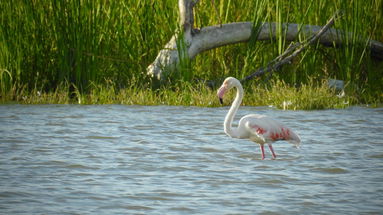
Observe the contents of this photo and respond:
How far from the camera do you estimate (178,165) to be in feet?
21.7

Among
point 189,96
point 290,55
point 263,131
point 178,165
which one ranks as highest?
point 290,55

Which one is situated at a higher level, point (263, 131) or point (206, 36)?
point (206, 36)

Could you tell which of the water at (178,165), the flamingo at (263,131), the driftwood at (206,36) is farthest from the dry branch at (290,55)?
the flamingo at (263,131)

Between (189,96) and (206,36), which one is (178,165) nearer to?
(189,96)

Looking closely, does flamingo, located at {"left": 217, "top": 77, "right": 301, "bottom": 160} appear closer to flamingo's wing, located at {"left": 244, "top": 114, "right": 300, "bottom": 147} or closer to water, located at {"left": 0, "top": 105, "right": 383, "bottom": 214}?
flamingo's wing, located at {"left": 244, "top": 114, "right": 300, "bottom": 147}

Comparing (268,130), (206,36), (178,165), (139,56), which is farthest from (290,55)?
(178,165)

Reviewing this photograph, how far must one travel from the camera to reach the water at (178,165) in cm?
501

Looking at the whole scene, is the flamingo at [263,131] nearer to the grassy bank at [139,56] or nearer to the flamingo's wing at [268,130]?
the flamingo's wing at [268,130]

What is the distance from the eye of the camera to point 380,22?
12438 mm

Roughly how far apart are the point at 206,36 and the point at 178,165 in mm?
5235

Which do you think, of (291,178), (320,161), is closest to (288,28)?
(320,161)

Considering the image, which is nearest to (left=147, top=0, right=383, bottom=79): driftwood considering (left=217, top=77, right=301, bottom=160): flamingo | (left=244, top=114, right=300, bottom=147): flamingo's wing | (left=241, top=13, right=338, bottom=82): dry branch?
(left=241, top=13, right=338, bottom=82): dry branch

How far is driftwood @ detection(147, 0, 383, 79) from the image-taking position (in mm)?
11430

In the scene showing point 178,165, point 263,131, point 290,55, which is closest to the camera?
point 178,165
